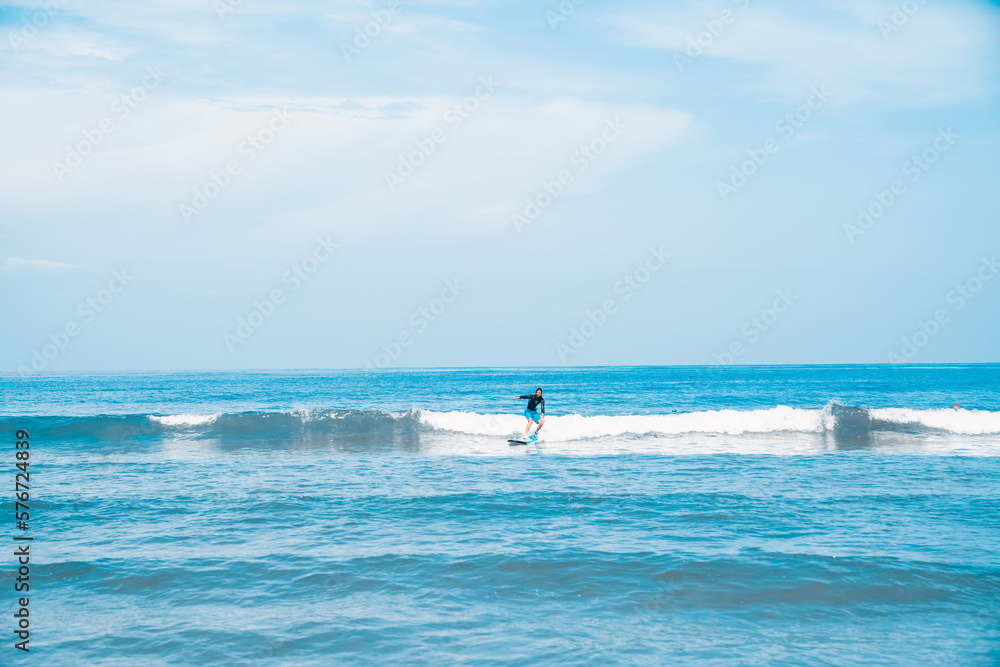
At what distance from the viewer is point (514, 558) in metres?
10.1

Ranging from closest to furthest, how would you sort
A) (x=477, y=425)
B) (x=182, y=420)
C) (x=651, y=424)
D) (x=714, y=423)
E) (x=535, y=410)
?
1. (x=535, y=410)
2. (x=714, y=423)
3. (x=651, y=424)
4. (x=477, y=425)
5. (x=182, y=420)

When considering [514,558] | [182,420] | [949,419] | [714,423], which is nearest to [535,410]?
[714,423]

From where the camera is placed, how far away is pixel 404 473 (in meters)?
18.3

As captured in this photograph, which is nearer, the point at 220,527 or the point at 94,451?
the point at 220,527

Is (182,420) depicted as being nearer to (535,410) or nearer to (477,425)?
(477,425)

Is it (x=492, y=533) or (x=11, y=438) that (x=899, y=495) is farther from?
(x=11, y=438)

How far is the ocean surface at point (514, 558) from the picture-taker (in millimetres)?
7328

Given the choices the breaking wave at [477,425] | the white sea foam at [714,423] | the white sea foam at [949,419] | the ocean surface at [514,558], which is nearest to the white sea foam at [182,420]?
the breaking wave at [477,425]

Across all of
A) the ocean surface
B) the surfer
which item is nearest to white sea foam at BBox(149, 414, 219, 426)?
the ocean surface

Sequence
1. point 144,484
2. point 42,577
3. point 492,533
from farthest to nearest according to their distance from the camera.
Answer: point 144,484 → point 492,533 → point 42,577

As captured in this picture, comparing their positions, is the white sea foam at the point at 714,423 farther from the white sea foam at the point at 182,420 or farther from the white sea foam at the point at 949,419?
the white sea foam at the point at 182,420

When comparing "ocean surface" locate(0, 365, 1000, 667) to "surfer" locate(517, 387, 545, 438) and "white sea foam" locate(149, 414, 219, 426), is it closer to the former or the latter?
"surfer" locate(517, 387, 545, 438)

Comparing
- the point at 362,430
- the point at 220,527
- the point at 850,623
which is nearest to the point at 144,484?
the point at 220,527

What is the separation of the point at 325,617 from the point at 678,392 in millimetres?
57558
